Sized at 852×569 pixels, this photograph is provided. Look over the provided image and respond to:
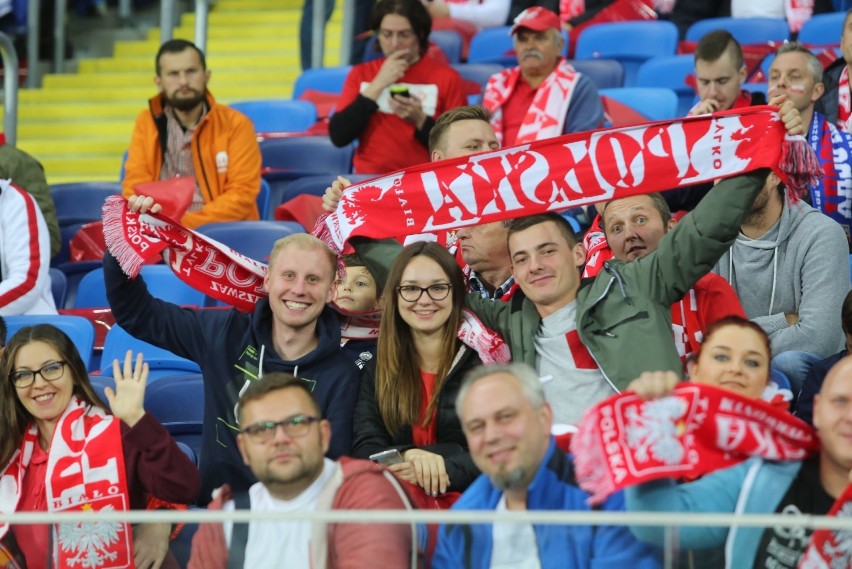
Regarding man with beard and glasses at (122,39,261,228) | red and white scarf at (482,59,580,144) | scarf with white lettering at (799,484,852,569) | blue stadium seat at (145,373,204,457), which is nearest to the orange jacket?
man with beard and glasses at (122,39,261,228)

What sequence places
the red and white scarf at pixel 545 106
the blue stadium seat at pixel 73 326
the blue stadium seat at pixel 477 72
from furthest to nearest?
1. the blue stadium seat at pixel 477 72
2. the red and white scarf at pixel 545 106
3. the blue stadium seat at pixel 73 326

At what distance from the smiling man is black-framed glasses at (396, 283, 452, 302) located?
0.90 ft

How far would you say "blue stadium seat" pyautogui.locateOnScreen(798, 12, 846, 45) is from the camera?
7.27 meters

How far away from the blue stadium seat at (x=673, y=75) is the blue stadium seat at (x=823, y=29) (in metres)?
0.60

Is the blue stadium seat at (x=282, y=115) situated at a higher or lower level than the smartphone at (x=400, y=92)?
higher

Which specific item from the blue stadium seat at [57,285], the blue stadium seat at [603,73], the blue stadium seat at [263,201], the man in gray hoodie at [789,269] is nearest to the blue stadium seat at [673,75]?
the blue stadium seat at [603,73]

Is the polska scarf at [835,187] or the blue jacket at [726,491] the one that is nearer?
the blue jacket at [726,491]

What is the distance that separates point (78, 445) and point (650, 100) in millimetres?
3704

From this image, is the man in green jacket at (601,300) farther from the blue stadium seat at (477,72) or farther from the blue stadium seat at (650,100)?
the blue stadium seat at (477,72)

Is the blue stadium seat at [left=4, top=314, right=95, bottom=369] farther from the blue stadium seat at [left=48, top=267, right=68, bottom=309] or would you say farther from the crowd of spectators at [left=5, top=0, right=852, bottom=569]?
the blue stadium seat at [left=48, top=267, right=68, bottom=309]

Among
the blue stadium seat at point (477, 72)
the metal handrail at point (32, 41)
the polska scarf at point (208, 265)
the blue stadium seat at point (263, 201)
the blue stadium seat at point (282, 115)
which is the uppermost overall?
the metal handrail at point (32, 41)

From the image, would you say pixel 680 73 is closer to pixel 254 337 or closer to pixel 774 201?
pixel 774 201

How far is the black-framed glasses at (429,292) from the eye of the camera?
4.02 m

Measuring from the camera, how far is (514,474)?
10.3 ft
